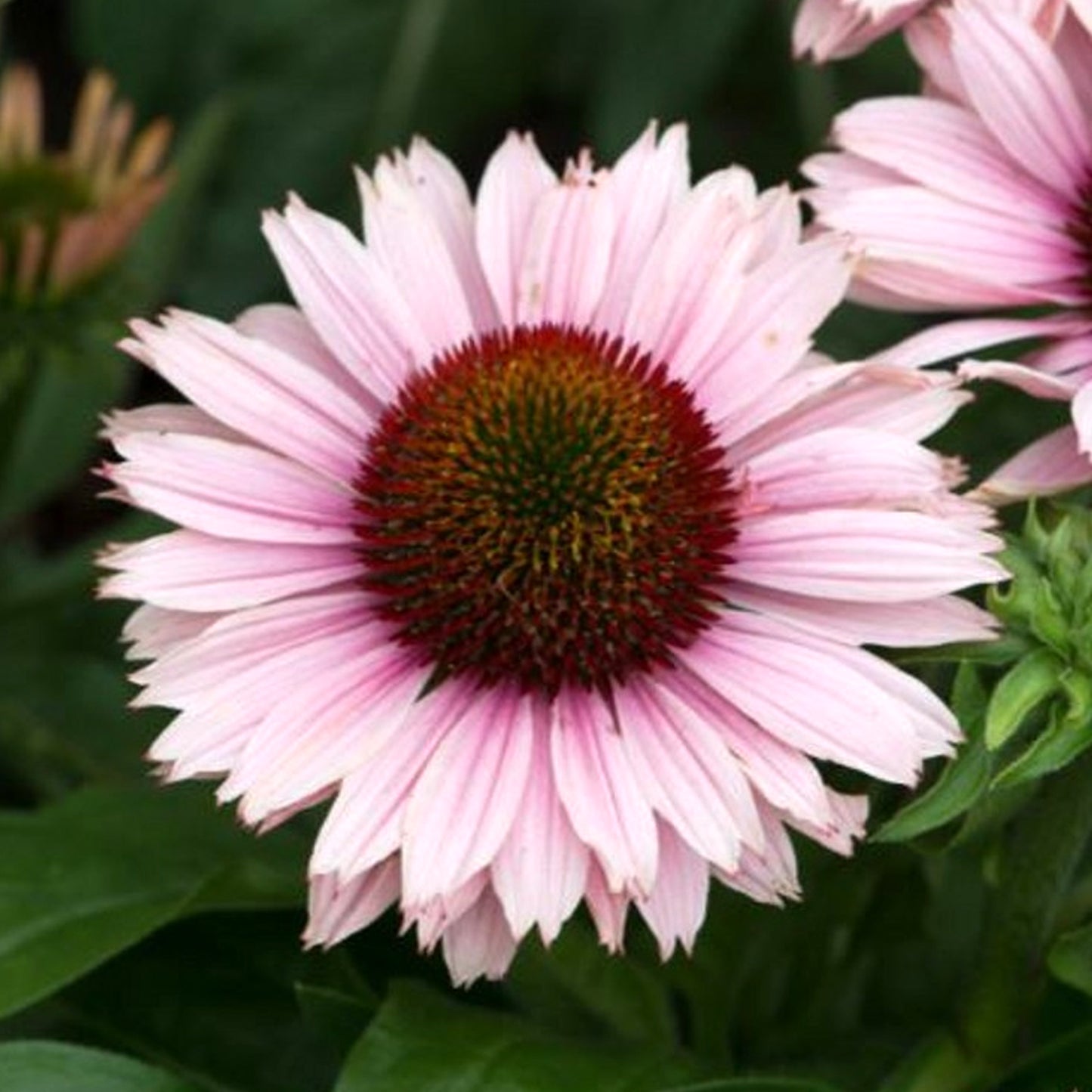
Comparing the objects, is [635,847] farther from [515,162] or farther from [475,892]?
[515,162]

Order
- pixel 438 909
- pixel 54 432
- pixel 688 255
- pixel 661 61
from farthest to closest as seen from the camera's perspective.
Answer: pixel 661 61
pixel 54 432
pixel 688 255
pixel 438 909

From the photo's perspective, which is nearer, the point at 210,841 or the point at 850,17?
the point at 850,17

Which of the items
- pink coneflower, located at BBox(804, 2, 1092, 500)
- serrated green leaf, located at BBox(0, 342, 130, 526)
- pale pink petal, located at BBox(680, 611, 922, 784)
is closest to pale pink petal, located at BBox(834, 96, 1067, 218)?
pink coneflower, located at BBox(804, 2, 1092, 500)

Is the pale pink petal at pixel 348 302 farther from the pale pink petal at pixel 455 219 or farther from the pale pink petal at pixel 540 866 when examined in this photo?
the pale pink petal at pixel 540 866

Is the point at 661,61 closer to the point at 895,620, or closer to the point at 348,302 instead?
the point at 348,302

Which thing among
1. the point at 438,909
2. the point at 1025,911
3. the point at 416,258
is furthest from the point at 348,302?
the point at 1025,911

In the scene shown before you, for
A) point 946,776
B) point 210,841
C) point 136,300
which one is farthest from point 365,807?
point 136,300
